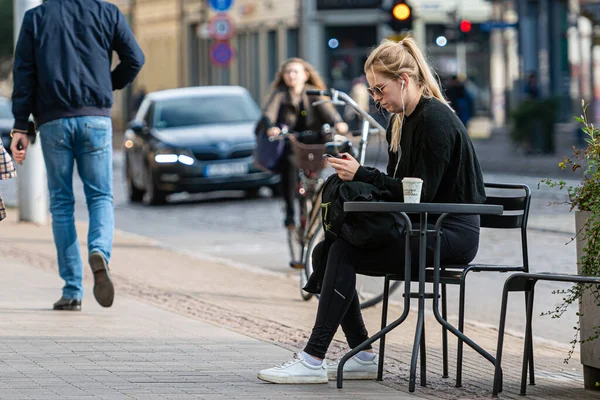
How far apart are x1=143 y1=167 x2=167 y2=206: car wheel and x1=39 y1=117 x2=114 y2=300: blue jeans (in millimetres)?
11213

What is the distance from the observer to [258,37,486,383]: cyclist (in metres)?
6.14

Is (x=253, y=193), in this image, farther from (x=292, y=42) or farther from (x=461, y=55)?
(x=461, y=55)

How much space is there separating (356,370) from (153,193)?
45.2 ft

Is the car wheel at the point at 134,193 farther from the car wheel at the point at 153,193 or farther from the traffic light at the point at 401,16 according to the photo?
the traffic light at the point at 401,16

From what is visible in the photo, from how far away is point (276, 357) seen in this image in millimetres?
6848

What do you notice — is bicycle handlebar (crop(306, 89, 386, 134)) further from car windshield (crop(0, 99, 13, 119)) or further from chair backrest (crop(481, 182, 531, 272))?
car windshield (crop(0, 99, 13, 119))

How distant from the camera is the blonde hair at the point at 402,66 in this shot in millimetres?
6262

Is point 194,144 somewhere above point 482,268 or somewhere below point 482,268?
below

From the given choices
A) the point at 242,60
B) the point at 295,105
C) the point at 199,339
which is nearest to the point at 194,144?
the point at 295,105

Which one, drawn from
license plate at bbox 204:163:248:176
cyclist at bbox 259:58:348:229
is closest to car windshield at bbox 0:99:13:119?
license plate at bbox 204:163:248:176

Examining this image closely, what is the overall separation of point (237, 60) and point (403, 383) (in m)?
52.1

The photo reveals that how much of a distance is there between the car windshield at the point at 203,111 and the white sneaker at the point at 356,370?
1429cm

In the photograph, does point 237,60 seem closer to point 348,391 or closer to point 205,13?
point 205,13

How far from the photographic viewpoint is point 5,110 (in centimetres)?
3294
